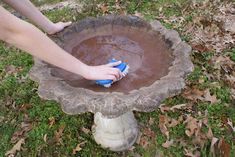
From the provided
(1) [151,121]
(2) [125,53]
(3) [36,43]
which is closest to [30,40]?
(3) [36,43]

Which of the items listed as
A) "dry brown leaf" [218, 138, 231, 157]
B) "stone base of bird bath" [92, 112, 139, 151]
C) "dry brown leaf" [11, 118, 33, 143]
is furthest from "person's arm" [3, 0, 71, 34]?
"dry brown leaf" [218, 138, 231, 157]

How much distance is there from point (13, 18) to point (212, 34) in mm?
3894

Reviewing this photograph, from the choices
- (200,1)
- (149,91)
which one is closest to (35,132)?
(149,91)

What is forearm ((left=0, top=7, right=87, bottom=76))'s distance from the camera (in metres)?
2.48

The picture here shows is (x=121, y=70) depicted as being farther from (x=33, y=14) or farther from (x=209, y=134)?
(x=209, y=134)

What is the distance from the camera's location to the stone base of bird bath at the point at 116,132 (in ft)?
12.8

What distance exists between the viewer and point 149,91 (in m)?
2.76

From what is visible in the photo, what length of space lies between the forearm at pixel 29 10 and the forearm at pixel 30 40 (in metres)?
0.88

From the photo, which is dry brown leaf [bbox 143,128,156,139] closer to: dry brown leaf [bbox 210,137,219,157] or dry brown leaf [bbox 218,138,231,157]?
dry brown leaf [bbox 210,137,219,157]

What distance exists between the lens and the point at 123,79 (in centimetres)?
312

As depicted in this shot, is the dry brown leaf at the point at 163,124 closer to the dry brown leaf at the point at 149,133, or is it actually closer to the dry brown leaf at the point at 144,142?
the dry brown leaf at the point at 149,133

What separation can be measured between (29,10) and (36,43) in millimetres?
973

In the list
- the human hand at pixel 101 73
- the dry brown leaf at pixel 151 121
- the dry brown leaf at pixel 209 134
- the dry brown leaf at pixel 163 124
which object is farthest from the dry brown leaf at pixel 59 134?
the dry brown leaf at pixel 209 134

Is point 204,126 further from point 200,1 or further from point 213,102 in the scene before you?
point 200,1
